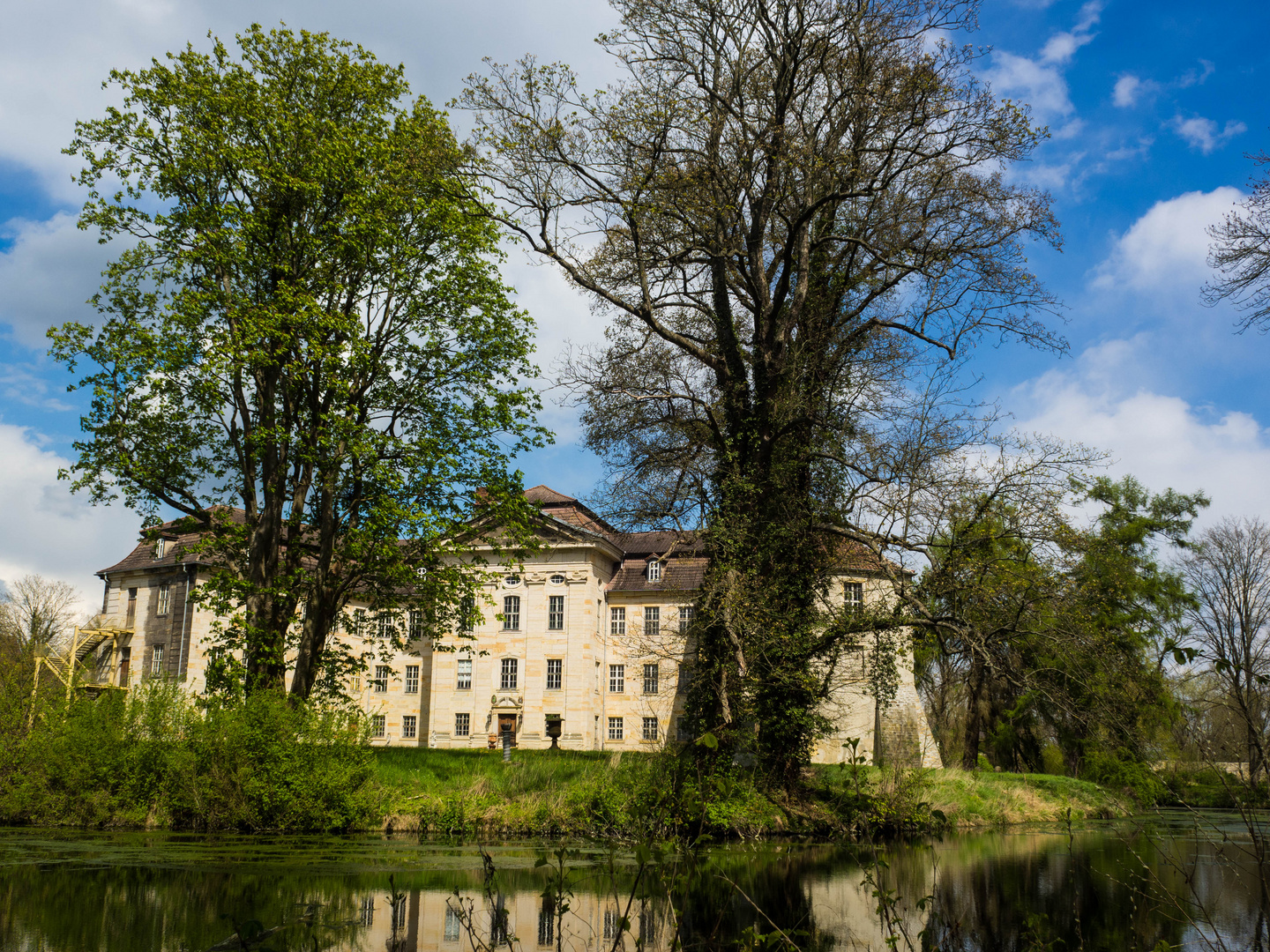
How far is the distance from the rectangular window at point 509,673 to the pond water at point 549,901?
26.0 m

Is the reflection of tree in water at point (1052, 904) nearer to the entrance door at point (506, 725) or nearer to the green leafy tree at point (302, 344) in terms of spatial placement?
the green leafy tree at point (302, 344)

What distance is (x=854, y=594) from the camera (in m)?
17.3

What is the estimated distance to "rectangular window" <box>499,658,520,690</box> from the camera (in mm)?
40188

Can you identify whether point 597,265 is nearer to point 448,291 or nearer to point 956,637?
point 448,291

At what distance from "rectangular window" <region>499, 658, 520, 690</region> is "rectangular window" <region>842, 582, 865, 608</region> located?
2509cm

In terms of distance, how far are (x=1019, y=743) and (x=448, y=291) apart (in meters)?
27.3

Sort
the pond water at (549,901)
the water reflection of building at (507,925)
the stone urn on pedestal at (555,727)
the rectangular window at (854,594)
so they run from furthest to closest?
the stone urn on pedestal at (555,727)
the rectangular window at (854,594)
the water reflection of building at (507,925)
the pond water at (549,901)

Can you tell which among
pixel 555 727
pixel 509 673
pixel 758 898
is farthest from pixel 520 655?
pixel 758 898

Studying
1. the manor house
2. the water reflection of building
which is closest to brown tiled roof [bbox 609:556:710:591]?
the manor house

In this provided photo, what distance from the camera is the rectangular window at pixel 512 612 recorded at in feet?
134

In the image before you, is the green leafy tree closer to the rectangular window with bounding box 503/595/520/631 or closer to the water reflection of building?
the water reflection of building

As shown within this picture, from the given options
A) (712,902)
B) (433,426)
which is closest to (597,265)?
(433,426)

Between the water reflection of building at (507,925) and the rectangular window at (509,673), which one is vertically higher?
the rectangular window at (509,673)

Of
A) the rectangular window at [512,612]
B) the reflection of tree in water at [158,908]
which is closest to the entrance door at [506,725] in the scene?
the rectangular window at [512,612]
